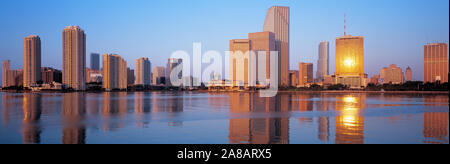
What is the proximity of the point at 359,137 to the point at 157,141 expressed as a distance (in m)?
9.72

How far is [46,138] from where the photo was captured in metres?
16.2
